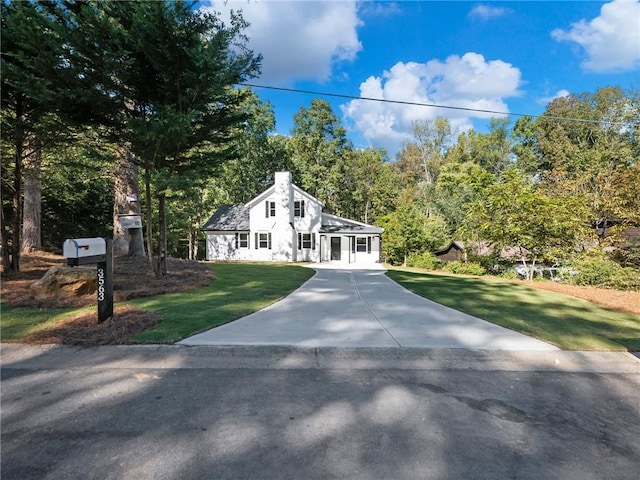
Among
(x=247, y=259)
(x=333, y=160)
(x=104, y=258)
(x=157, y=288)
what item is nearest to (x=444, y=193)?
(x=333, y=160)

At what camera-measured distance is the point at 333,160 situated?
39094 millimetres

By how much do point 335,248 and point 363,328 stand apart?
2336cm

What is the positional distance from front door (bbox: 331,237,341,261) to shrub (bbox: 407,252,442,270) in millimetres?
5543

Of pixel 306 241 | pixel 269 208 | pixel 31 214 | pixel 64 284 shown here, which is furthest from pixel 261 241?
pixel 64 284

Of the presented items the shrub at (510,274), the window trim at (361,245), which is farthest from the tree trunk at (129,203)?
the shrub at (510,274)

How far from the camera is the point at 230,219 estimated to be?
101 feet

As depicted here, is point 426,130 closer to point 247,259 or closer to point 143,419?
point 247,259

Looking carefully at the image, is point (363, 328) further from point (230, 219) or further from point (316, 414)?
point (230, 219)

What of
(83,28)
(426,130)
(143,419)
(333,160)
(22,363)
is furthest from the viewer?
(426,130)

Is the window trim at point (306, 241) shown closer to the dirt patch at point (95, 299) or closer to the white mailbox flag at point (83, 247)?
the dirt patch at point (95, 299)

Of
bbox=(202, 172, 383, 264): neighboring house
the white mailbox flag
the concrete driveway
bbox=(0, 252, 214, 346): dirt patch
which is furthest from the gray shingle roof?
the white mailbox flag

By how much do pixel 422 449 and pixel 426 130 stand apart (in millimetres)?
51066

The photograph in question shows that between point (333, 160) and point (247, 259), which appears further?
point (333, 160)

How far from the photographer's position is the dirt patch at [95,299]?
5.42 m
